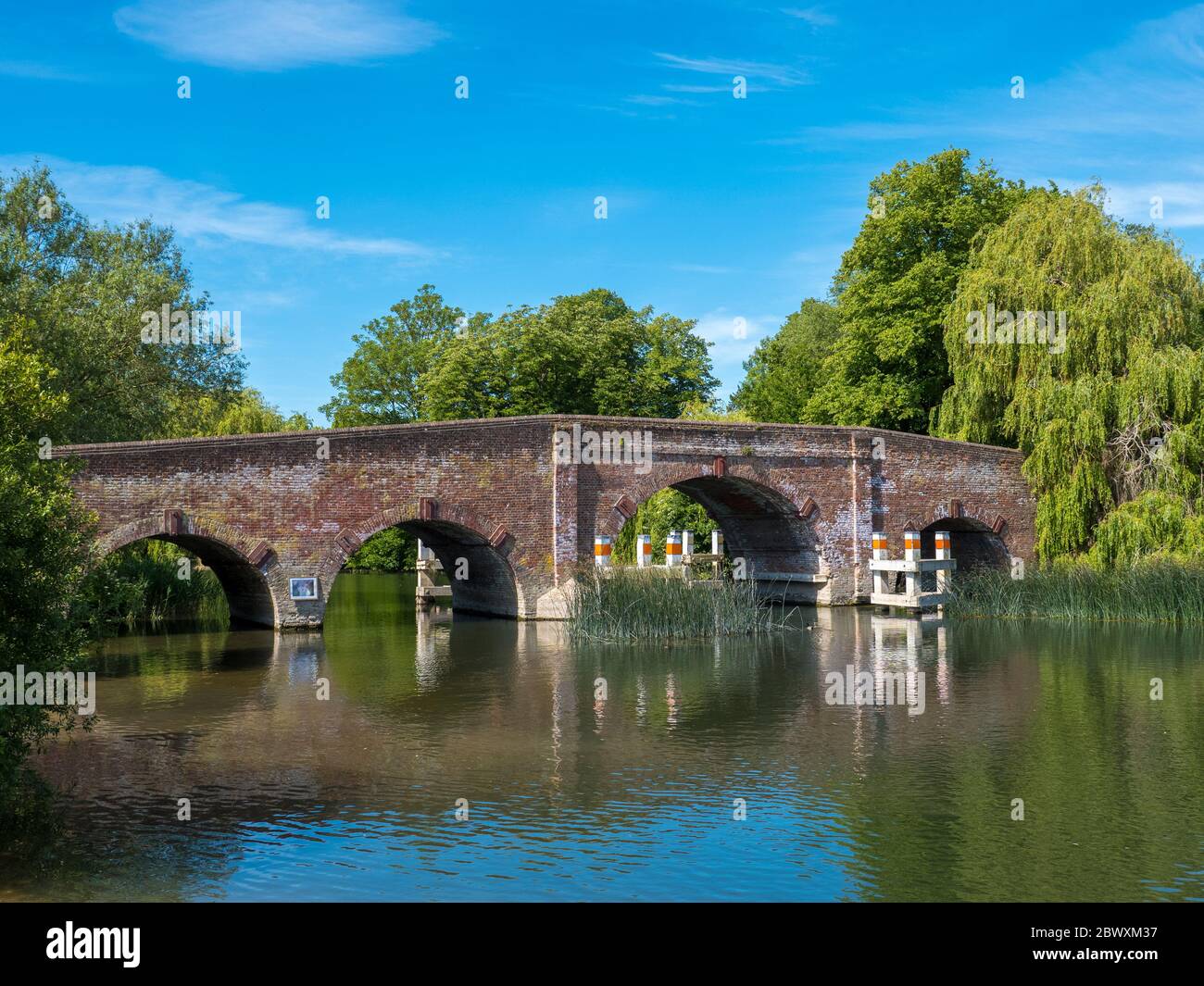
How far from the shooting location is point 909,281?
32.9m

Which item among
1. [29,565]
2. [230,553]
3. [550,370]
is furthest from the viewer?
[550,370]

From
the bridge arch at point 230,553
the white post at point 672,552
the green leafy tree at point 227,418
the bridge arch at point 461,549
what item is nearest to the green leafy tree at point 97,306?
the green leafy tree at point 227,418

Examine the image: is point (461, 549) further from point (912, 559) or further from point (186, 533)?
point (912, 559)

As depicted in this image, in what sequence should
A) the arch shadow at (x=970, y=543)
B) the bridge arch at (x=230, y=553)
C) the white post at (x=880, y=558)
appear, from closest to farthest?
1. the bridge arch at (x=230, y=553)
2. the white post at (x=880, y=558)
3. the arch shadow at (x=970, y=543)

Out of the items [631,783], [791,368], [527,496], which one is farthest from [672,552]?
[631,783]

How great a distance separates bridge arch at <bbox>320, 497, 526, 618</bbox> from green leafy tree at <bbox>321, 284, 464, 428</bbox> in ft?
69.7

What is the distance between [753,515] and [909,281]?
9499 millimetres

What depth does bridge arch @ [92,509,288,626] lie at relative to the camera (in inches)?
750

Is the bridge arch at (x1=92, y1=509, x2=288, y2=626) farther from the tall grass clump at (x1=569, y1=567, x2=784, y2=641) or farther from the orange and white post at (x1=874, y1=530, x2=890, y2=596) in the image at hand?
the orange and white post at (x1=874, y1=530, x2=890, y2=596)

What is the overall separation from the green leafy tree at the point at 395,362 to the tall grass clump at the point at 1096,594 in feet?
93.3

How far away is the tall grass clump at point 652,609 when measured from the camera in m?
19.7

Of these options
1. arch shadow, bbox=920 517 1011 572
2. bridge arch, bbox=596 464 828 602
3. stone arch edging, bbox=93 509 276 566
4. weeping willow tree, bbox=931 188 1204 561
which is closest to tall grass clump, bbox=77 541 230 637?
stone arch edging, bbox=93 509 276 566

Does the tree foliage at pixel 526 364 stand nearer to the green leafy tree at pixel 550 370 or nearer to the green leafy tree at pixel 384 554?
the green leafy tree at pixel 550 370

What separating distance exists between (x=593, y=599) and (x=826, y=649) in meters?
3.98
